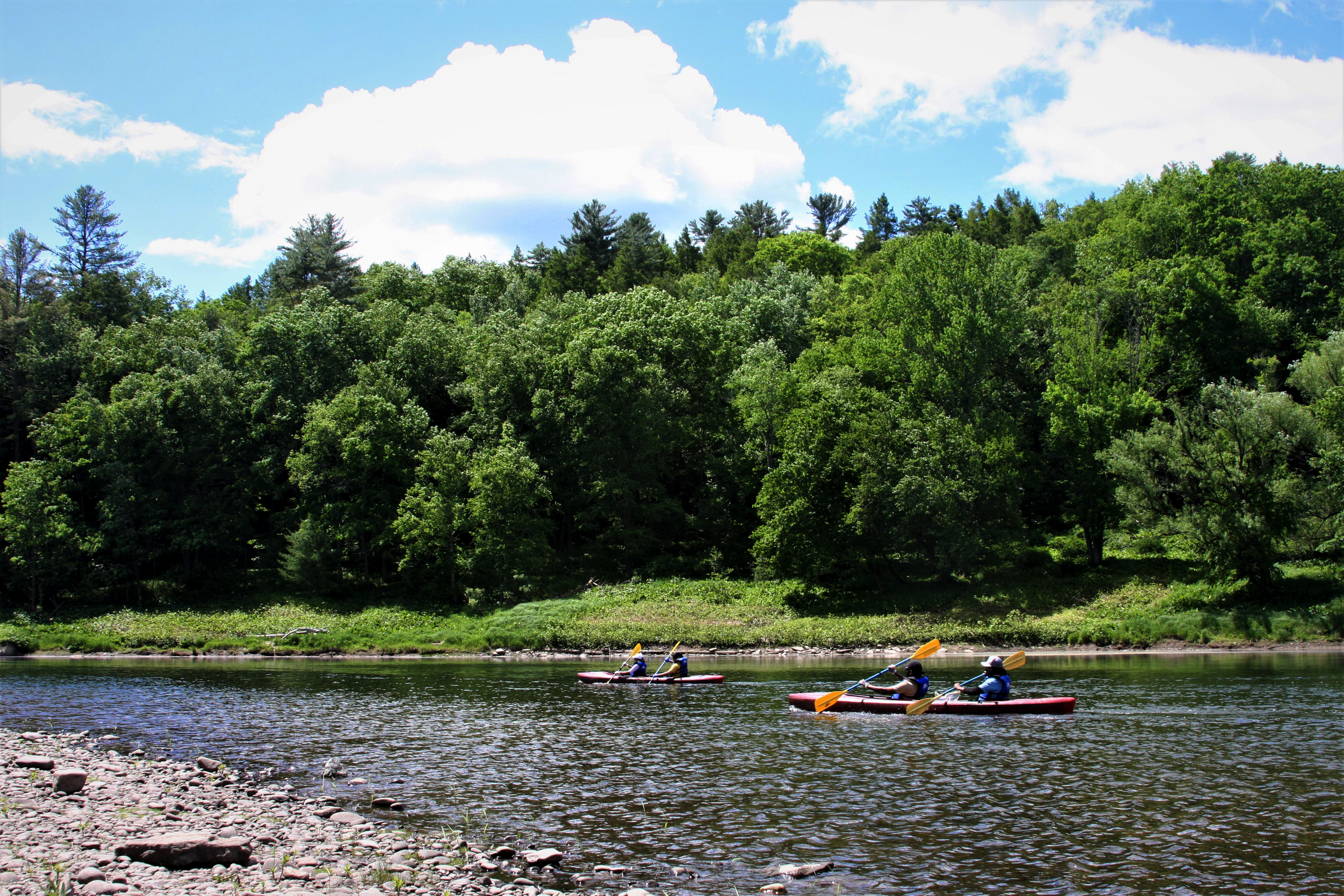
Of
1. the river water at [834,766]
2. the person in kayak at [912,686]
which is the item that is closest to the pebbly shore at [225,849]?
the river water at [834,766]

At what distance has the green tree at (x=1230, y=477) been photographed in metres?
37.5

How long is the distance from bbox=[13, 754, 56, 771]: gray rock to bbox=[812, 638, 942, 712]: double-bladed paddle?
17.3 m

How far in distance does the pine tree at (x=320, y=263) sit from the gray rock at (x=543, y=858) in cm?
7275

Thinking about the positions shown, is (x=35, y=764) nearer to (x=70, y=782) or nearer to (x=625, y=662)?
(x=70, y=782)

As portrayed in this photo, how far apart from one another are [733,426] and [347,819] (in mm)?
47069

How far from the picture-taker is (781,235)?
89.8m

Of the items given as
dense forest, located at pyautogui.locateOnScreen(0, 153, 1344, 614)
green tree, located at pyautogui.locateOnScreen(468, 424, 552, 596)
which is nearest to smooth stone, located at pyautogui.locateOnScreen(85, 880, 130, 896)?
dense forest, located at pyautogui.locateOnScreen(0, 153, 1344, 614)

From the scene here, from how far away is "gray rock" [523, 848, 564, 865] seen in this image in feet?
38.4

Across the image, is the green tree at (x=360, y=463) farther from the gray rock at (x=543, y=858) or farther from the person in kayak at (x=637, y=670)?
the gray rock at (x=543, y=858)

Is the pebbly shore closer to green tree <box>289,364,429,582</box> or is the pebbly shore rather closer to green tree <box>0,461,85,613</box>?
green tree <box>289,364,429,582</box>

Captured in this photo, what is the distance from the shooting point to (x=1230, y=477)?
3822 cm

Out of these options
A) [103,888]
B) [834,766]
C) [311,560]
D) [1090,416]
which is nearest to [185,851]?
[103,888]

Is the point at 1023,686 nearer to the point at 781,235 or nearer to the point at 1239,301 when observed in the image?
the point at 1239,301

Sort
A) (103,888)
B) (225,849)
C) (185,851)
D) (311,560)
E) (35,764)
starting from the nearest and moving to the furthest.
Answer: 1. (103,888)
2. (185,851)
3. (225,849)
4. (35,764)
5. (311,560)
